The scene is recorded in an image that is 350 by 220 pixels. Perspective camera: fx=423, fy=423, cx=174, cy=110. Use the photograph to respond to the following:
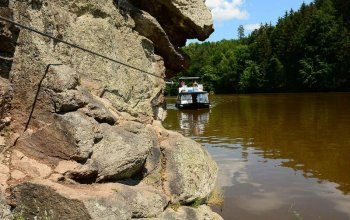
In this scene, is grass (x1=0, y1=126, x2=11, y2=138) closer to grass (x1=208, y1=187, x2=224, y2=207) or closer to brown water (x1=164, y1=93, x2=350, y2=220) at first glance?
grass (x1=208, y1=187, x2=224, y2=207)

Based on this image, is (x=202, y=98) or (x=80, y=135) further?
(x=202, y=98)

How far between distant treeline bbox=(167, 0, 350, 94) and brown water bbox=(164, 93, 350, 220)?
48769mm

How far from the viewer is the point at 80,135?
21.8 feet

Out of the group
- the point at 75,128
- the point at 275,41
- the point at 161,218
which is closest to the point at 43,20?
the point at 75,128

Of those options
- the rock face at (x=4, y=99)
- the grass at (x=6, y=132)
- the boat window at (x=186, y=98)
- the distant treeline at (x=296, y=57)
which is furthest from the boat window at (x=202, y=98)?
the grass at (x=6, y=132)

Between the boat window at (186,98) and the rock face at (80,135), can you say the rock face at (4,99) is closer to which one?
the rock face at (80,135)

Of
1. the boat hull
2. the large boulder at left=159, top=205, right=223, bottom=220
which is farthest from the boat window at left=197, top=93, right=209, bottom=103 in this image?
the large boulder at left=159, top=205, right=223, bottom=220

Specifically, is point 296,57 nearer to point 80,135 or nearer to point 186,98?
point 186,98

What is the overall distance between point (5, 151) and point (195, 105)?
4204 cm

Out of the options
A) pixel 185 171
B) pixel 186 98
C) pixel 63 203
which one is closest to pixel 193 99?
pixel 186 98

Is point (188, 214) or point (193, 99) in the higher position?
point (193, 99)

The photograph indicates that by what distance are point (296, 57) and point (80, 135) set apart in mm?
82278

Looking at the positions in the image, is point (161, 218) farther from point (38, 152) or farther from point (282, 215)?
point (282, 215)

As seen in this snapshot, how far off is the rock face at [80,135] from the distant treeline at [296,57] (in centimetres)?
7038
